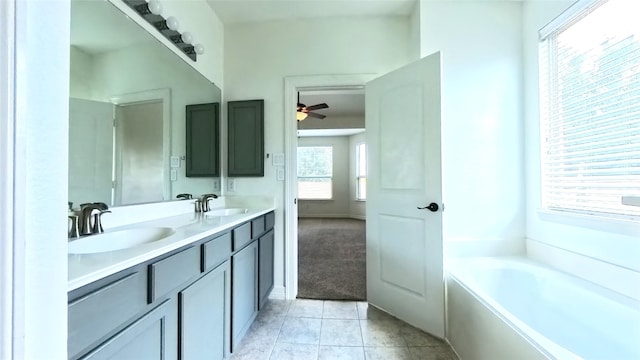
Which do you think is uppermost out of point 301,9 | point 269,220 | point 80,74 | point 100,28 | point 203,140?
point 301,9

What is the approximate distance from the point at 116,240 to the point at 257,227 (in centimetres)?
93

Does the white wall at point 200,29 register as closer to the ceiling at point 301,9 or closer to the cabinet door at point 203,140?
the ceiling at point 301,9

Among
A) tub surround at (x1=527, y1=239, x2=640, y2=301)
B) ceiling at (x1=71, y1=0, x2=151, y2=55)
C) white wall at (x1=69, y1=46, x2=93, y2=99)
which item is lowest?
tub surround at (x1=527, y1=239, x2=640, y2=301)

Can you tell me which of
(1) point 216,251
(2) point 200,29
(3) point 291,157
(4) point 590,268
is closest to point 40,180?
(1) point 216,251

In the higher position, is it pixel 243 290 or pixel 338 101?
pixel 338 101

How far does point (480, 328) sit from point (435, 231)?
0.64 meters

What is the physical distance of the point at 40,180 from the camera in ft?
1.40

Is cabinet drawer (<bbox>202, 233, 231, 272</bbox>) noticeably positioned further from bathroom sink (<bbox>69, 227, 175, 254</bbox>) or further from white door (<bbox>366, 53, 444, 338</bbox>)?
white door (<bbox>366, 53, 444, 338</bbox>)

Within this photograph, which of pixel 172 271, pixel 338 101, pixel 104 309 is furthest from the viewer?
pixel 338 101

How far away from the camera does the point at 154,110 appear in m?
1.74

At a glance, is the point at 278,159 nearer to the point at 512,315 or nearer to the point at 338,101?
the point at 512,315

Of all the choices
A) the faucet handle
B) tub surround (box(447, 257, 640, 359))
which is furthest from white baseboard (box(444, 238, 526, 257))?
the faucet handle

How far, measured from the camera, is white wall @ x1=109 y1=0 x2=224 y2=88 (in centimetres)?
177

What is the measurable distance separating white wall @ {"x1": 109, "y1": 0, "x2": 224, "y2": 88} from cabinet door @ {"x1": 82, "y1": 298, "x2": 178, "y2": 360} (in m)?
1.55
